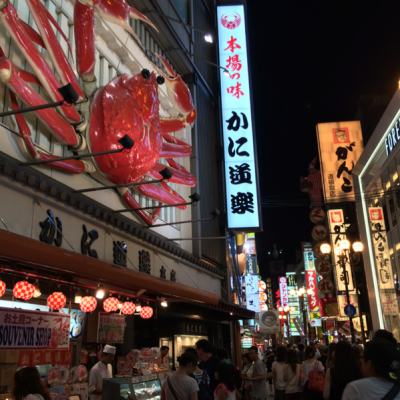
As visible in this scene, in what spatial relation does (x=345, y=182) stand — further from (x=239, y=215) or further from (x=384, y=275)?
(x=239, y=215)

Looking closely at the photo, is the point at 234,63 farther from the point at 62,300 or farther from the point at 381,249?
the point at 62,300

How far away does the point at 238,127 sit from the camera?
64.2ft

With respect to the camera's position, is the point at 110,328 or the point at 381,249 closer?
the point at 110,328

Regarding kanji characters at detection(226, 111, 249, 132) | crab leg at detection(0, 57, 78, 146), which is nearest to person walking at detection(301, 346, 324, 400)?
crab leg at detection(0, 57, 78, 146)

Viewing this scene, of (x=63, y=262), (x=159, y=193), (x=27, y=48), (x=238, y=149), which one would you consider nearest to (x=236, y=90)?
(x=238, y=149)

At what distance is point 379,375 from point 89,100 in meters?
8.29

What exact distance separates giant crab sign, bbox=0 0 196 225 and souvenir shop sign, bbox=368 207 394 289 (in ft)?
58.3

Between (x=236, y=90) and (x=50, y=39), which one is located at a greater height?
(x=236, y=90)

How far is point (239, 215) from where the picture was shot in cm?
1875

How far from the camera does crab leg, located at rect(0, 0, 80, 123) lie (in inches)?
281

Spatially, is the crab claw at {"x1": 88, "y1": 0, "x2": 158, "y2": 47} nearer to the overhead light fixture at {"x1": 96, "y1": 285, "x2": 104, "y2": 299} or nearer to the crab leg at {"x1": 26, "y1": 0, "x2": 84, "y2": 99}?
the crab leg at {"x1": 26, "y1": 0, "x2": 84, "y2": 99}

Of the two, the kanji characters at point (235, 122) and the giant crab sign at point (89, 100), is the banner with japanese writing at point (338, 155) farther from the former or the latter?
the giant crab sign at point (89, 100)

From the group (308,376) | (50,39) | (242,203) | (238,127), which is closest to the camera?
(308,376)

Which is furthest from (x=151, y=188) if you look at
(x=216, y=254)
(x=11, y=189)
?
(x=216, y=254)
